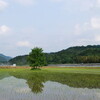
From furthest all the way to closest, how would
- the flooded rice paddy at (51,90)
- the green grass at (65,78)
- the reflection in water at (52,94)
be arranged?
1. the green grass at (65,78)
2. the flooded rice paddy at (51,90)
3. the reflection in water at (52,94)

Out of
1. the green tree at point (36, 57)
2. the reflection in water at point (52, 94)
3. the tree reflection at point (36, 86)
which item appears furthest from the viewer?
the green tree at point (36, 57)

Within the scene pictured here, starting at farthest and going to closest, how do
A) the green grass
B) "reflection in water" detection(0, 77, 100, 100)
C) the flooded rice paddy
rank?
the green grass
the flooded rice paddy
"reflection in water" detection(0, 77, 100, 100)

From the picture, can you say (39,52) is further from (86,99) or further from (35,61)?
(86,99)

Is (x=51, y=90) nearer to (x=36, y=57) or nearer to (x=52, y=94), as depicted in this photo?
(x=52, y=94)

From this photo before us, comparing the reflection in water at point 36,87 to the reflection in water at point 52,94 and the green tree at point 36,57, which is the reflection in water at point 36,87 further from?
the green tree at point 36,57

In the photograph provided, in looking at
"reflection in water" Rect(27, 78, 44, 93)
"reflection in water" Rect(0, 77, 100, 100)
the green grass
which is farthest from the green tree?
"reflection in water" Rect(0, 77, 100, 100)

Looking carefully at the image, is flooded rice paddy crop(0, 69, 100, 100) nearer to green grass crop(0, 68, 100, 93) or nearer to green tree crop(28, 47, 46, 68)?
green grass crop(0, 68, 100, 93)

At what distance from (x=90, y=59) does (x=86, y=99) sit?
415 feet

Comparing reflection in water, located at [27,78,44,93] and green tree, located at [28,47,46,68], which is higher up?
green tree, located at [28,47,46,68]

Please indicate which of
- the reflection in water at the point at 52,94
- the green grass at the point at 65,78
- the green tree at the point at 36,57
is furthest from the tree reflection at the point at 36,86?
the green tree at the point at 36,57

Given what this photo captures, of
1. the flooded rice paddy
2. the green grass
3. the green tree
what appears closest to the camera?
the flooded rice paddy

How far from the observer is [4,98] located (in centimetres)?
1672

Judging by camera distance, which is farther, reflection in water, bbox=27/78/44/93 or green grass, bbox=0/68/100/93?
green grass, bbox=0/68/100/93

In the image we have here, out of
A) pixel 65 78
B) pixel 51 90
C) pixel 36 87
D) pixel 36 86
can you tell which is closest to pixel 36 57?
pixel 65 78
